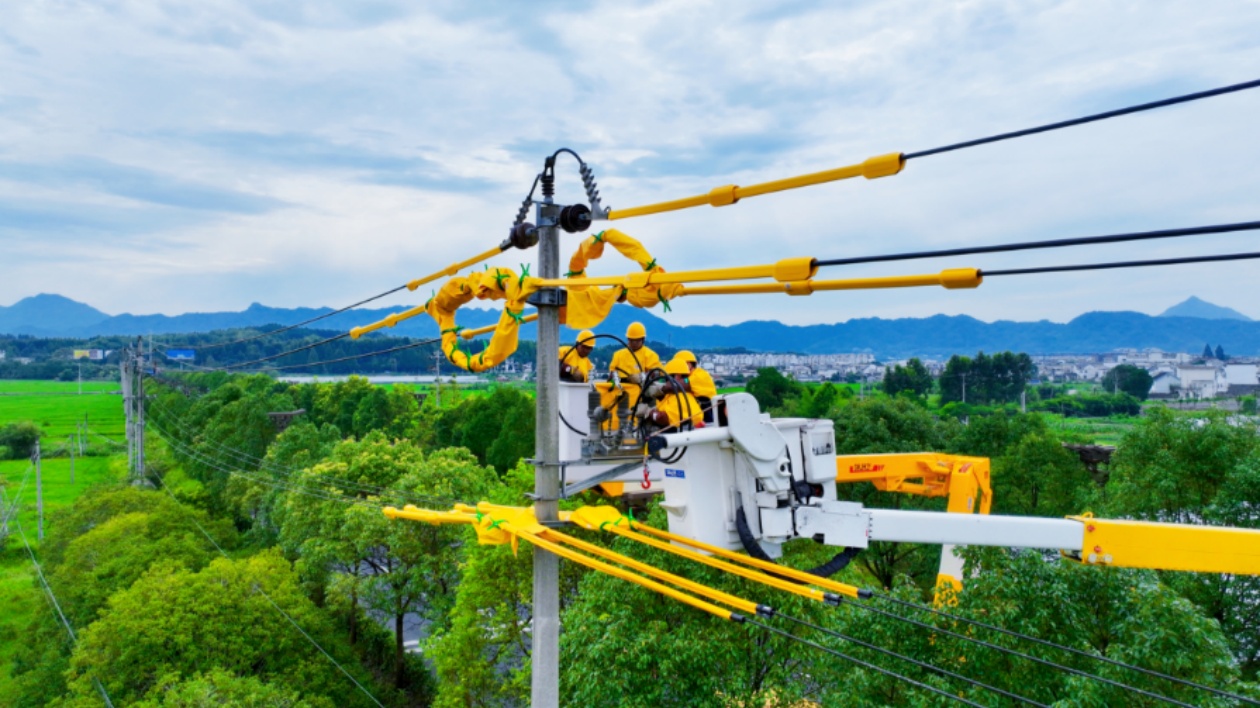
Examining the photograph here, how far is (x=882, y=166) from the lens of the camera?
5.64 meters

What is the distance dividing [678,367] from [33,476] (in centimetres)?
7896

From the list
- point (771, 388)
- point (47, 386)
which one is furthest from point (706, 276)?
point (47, 386)

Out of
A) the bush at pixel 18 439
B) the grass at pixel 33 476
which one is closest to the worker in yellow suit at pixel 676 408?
the grass at pixel 33 476

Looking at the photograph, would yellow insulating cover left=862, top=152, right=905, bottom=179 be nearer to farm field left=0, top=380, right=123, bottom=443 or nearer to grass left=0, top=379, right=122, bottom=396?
farm field left=0, top=380, right=123, bottom=443

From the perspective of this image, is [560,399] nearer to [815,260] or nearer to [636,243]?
Answer: [636,243]

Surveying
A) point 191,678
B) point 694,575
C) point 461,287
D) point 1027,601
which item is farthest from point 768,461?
point 191,678

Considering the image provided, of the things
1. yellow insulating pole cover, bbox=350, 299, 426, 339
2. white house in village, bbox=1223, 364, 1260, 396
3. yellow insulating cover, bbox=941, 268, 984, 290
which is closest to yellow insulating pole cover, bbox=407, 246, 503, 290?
yellow insulating pole cover, bbox=350, 299, 426, 339

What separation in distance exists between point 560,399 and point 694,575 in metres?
6.44

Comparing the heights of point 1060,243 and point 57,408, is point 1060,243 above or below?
above

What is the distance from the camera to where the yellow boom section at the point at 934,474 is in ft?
39.4

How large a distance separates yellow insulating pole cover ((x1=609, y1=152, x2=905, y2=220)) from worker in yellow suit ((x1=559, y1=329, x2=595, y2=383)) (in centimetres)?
223

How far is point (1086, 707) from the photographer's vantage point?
847 cm

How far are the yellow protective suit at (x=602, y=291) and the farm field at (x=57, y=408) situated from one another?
98425mm

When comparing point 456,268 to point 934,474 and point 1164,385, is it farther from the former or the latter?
point 1164,385
